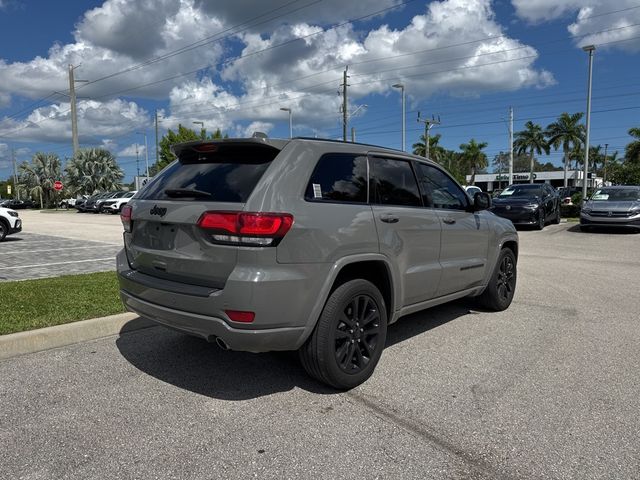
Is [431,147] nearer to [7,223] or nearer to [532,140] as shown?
[532,140]

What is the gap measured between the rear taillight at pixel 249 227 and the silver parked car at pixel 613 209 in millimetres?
15680

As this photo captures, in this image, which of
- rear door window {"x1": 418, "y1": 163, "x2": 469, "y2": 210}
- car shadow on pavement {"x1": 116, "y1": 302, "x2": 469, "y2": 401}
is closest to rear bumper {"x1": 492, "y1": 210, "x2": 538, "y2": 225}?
rear door window {"x1": 418, "y1": 163, "x2": 469, "y2": 210}

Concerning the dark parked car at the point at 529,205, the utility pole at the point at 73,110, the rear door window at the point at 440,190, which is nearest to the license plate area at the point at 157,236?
the rear door window at the point at 440,190

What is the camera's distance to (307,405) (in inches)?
139

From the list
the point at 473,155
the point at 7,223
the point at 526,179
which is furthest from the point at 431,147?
the point at 7,223

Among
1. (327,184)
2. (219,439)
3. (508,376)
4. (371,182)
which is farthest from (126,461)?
(508,376)

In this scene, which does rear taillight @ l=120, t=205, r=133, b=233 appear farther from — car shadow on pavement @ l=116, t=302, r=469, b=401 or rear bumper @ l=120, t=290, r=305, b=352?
car shadow on pavement @ l=116, t=302, r=469, b=401

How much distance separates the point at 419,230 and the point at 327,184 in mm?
1128

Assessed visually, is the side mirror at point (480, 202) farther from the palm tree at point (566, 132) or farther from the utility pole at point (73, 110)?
the palm tree at point (566, 132)

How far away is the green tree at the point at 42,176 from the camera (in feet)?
198

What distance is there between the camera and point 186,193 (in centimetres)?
359

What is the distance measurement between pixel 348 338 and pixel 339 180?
1.19m

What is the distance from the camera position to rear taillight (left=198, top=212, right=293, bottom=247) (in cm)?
315

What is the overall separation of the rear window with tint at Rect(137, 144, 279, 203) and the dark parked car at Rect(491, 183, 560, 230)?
15.6m
